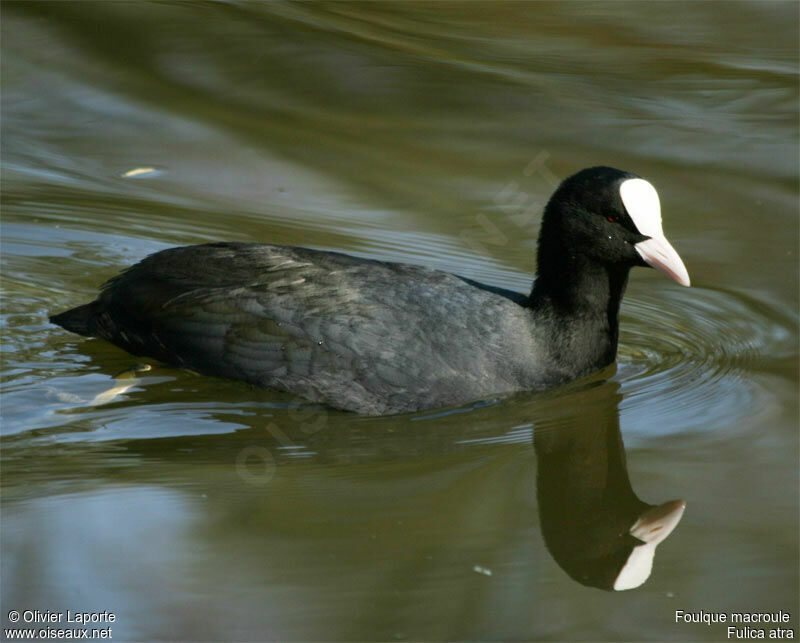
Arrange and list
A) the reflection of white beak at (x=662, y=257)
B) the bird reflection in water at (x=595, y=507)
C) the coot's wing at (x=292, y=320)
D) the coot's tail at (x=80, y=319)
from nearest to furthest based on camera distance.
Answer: the bird reflection in water at (x=595, y=507)
the coot's wing at (x=292, y=320)
the reflection of white beak at (x=662, y=257)
the coot's tail at (x=80, y=319)

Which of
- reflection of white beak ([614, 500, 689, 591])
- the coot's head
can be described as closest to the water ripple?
the coot's head

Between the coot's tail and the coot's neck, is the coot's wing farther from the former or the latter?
the coot's neck

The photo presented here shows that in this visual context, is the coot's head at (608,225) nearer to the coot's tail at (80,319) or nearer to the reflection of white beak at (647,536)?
the reflection of white beak at (647,536)

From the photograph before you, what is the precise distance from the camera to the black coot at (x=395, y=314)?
474cm

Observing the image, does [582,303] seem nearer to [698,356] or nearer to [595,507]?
[698,356]

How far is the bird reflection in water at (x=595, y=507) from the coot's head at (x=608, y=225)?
0.60 meters

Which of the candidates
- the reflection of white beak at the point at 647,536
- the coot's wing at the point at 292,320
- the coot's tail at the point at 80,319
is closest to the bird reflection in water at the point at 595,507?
the reflection of white beak at the point at 647,536

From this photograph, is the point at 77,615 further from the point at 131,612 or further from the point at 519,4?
the point at 519,4

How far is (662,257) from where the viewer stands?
15.9 ft

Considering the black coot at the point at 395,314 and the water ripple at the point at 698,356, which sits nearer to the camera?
the black coot at the point at 395,314

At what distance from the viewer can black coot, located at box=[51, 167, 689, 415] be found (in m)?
4.74

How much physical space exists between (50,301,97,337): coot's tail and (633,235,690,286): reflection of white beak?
234 cm

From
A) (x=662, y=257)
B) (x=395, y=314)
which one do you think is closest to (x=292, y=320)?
(x=395, y=314)

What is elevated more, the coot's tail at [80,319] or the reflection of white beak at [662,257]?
the reflection of white beak at [662,257]
